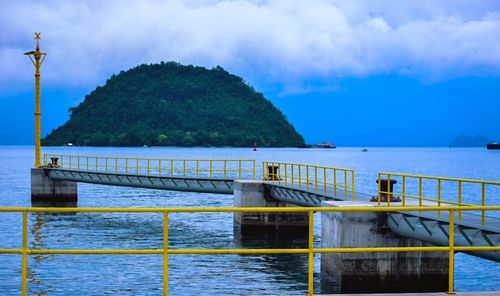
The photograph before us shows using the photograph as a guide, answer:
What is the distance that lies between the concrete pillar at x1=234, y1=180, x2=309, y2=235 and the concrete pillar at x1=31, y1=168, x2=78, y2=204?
20154 mm

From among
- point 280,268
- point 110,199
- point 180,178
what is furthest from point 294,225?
point 110,199

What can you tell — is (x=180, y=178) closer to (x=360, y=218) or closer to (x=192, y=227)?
(x=192, y=227)

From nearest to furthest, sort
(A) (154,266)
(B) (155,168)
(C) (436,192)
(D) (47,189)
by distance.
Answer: (A) (154,266) < (D) (47,189) < (C) (436,192) < (B) (155,168)

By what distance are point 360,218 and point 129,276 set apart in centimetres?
759

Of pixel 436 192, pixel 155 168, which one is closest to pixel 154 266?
pixel 436 192

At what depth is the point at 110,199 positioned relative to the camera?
191 feet

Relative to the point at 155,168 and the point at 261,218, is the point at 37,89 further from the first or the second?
the point at 155,168

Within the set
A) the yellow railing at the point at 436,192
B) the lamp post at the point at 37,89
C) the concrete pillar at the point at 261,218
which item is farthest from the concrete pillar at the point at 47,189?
the yellow railing at the point at 436,192

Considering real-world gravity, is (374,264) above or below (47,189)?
below

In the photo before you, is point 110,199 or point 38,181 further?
point 110,199

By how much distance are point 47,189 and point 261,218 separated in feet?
73.7

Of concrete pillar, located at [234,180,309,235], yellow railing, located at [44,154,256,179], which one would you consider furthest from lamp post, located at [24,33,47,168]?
concrete pillar, located at [234,180,309,235]

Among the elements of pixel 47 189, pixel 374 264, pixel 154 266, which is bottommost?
pixel 154 266

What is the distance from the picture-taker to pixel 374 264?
17469 mm
